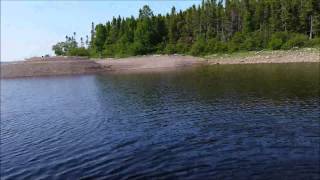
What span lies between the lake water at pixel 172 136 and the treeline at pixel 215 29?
81.8 m

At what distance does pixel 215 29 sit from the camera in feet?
569

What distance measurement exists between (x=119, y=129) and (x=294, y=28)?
123 meters

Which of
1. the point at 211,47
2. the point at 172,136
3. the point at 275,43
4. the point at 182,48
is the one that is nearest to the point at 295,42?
Result: the point at 275,43

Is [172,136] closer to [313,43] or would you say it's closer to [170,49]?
[313,43]

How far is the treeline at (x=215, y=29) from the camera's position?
5531 inches

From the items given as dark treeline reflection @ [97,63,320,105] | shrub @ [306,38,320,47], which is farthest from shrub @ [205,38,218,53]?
dark treeline reflection @ [97,63,320,105]

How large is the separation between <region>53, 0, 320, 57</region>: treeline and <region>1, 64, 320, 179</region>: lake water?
81770 millimetres

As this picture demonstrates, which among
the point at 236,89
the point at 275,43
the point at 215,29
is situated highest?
the point at 215,29

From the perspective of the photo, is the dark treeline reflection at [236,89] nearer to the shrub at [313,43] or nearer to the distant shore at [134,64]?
the distant shore at [134,64]

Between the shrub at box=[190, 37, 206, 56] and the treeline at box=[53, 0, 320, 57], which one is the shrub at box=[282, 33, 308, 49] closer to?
the treeline at box=[53, 0, 320, 57]

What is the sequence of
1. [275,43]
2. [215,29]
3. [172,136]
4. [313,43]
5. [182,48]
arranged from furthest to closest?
[215,29] < [182,48] < [275,43] < [313,43] < [172,136]

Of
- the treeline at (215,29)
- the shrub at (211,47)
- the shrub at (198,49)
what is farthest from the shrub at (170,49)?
the shrub at (211,47)

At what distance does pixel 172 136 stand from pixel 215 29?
474ft

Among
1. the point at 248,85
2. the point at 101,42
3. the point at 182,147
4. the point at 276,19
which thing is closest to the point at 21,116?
the point at 182,147
